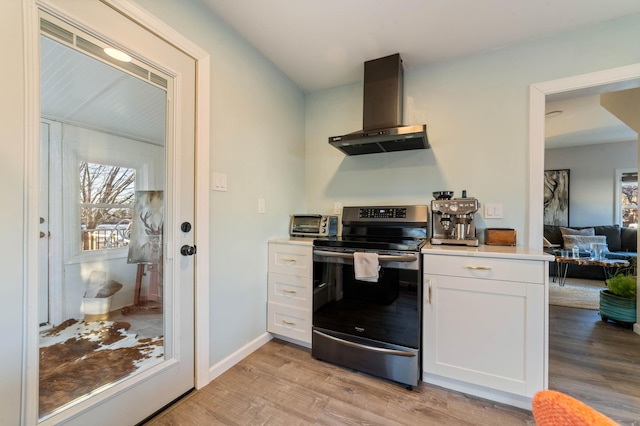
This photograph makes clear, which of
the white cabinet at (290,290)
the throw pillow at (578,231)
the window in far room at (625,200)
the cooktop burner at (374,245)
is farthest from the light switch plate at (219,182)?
the window in far room at (625,200)

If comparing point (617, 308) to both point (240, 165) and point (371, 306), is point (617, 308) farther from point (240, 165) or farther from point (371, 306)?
point (240, 165)

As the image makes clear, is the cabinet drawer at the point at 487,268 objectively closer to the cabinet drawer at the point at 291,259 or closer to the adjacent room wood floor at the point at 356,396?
the adjacent room wood floor at the point at 356,396

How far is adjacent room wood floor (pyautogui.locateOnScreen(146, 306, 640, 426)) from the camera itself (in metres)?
1.41

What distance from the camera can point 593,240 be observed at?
4504 millimetres

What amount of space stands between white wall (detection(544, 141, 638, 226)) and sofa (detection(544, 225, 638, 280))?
44 cm

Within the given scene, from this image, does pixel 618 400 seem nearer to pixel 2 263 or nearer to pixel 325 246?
pixel 325 246

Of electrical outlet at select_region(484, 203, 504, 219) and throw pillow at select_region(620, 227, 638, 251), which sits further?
throw pillow at select_region(620, 227, 638, 251)

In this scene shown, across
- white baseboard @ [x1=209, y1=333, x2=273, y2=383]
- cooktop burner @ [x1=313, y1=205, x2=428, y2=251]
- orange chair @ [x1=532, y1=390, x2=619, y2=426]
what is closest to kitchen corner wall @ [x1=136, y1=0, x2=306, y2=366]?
white baseboard @ [x1=209, y1=333, x2=273, y2=383]

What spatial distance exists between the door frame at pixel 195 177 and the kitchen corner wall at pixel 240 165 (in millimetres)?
65

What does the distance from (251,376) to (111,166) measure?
5.12 ft

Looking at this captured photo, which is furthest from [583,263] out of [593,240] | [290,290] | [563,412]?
[563,412]

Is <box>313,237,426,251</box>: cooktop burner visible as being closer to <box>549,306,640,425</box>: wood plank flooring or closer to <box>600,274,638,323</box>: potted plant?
<box>549,306,640,425</box>: wood plank flooring

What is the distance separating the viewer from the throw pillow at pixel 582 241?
448 cm

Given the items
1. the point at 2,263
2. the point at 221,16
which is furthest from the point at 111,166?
the point at 221,16
